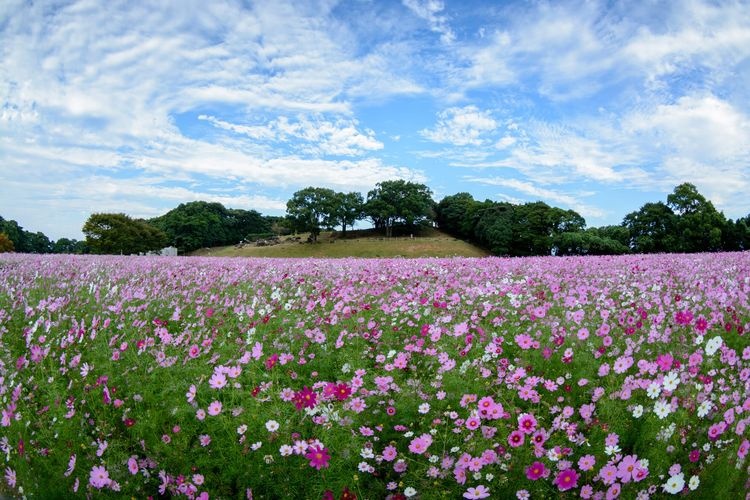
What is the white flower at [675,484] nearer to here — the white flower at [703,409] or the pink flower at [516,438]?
the white flower at [703,409]

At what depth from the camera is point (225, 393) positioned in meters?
4.20

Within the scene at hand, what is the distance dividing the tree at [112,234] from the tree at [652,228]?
6154 cm

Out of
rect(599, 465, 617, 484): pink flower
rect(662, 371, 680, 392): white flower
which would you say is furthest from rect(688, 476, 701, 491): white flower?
rect(662, 371, 680, 392): white flower

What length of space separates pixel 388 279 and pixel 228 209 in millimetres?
101800

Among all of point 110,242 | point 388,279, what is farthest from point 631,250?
point 110,242

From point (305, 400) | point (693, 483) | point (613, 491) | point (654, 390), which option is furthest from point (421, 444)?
point (654, 390)

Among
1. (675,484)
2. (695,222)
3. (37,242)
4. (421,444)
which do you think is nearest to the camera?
(675,484)

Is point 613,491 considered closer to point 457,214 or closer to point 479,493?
point 479,493

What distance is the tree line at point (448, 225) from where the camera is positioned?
170 feet

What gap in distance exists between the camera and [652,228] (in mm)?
53812

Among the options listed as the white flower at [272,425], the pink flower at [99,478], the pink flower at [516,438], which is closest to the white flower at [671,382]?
the pink flower at [516,438]

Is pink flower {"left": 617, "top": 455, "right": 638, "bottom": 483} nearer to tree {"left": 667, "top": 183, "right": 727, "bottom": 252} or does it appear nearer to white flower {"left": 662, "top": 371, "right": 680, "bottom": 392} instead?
white flower {"left": 662, "top": 371, "right": 680, "bottom": 392}

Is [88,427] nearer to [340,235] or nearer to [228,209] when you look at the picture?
[340,235]

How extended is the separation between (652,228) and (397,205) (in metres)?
40.8
